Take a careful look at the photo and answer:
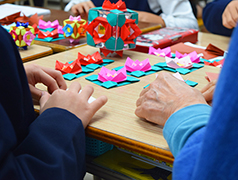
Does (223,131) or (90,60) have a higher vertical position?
(223,131)

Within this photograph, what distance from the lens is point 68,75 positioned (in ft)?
2.87

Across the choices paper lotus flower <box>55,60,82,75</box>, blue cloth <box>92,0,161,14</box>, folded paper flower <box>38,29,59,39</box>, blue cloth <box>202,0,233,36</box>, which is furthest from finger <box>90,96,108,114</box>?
blue cloth <box>92,0,161,14</box>

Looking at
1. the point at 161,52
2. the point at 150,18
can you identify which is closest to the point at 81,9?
the point at 150,18

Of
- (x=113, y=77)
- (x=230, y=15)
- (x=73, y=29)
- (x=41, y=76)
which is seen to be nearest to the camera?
(x=41, y=76)

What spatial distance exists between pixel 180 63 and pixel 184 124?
60 centimetres

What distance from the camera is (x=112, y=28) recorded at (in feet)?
3.37

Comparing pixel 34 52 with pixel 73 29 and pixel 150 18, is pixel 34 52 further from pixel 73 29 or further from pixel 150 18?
pixel 150 18

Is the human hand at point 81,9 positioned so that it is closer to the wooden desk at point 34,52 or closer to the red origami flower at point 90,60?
the wooden desk at point 34,52

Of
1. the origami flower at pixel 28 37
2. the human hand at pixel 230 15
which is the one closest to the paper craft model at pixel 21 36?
the origami flower at pixel 28 37

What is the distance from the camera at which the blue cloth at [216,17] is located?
1.76 meters

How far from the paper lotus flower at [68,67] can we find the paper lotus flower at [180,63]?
33 centimetres

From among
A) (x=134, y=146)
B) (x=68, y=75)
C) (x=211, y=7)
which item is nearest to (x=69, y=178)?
(x=134, y=146)

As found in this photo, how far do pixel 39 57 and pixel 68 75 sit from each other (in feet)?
0.98

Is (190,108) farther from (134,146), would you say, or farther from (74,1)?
(74,1)
